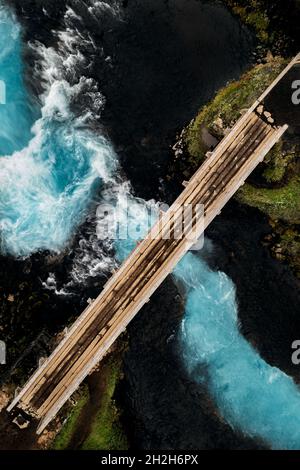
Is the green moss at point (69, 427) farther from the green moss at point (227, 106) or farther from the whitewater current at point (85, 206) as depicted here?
the green moss at point (227, 106)

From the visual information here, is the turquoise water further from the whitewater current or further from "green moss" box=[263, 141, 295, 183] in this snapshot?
"green moss" box=[263, 141, 295, 183]

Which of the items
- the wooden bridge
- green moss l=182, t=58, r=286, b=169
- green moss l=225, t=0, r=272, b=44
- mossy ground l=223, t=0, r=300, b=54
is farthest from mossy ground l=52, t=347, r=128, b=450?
green moss l=225, t=0, r=272, b=44

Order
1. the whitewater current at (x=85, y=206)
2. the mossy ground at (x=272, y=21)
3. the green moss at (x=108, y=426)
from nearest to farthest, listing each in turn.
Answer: the green moss at (x=108, y=426) → the whitewater current at (x=85, y=206) → the mossy ground at (x=272, y=21)

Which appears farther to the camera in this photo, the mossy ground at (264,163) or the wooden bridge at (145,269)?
the mossy ground at (264,163)

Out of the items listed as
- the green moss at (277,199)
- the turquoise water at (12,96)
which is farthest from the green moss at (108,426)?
the turquoise water at (12,96)

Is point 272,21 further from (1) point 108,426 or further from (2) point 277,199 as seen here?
(1) point 108,426

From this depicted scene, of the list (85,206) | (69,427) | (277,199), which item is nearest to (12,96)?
(85,206)

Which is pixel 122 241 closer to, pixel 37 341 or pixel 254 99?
pixel 37 341
